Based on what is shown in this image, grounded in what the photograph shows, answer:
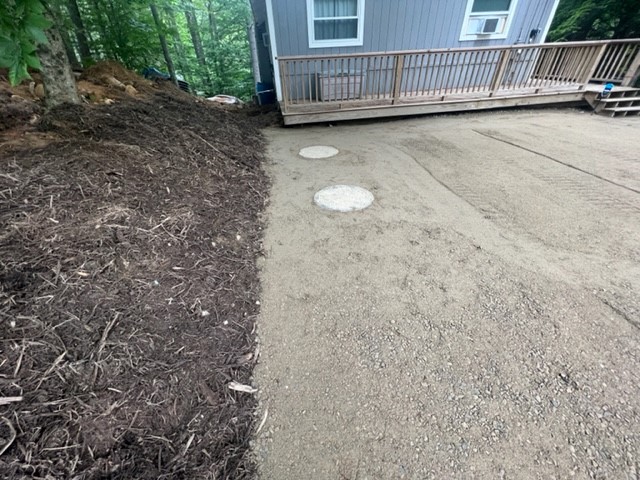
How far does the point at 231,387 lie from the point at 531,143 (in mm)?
5570

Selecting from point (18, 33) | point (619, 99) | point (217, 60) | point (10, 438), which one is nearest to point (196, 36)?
point (217, 60)

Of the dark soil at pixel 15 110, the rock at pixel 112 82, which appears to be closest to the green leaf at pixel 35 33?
the dark soil at pixel 15 110

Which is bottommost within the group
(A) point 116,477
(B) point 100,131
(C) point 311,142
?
(C) point 311,142

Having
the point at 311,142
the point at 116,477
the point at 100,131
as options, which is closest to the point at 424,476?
the point at 116,477

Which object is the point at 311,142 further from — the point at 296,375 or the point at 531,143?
the point at 296,375

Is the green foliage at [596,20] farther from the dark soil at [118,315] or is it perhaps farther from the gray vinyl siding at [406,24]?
the dark soil at [118,315]

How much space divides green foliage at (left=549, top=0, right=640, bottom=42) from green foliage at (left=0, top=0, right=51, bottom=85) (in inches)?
530

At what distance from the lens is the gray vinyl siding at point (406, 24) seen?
609cm

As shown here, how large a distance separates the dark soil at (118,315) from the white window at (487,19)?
7.51m

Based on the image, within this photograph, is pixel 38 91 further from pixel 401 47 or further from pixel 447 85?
pixel 447 85

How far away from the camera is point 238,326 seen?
69.1 inches

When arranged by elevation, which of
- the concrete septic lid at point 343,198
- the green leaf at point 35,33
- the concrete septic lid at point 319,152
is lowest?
the concrete septic lid at point 319,152

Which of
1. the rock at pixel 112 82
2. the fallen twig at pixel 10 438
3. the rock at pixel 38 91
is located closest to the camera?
the fallen twig at pixel 10 438

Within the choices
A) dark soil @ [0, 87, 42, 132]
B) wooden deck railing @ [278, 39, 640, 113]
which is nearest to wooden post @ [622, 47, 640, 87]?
wooden deck railing @ [278, 39, 640, 113]
